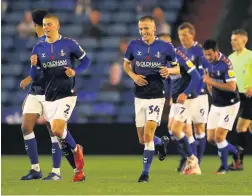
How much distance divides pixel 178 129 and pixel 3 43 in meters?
8.31

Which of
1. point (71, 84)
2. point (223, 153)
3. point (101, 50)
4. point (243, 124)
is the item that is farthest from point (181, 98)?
point (101, 50)

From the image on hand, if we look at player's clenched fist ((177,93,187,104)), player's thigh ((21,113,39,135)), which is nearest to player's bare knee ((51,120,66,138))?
player's thigh ((21,113,39,135))

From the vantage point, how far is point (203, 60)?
40.0ft

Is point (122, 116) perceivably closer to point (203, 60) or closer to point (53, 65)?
point (203, 60)

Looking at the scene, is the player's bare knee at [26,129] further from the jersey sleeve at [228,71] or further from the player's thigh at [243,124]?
the player's thigh at [243,124]

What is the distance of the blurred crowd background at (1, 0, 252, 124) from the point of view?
58.7 feet

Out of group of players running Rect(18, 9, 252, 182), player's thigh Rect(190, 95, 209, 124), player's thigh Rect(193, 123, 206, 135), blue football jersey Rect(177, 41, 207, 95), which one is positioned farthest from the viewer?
player's thigh Rect(193, 123, 206, 135)

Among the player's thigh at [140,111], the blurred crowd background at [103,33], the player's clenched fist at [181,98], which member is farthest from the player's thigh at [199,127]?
the blurred crowd background at [103,33]

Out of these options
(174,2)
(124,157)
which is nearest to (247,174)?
(124,157)

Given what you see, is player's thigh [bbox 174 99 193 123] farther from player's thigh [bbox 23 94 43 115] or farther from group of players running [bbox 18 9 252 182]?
player's thigh [bbox 23 94 43 115]

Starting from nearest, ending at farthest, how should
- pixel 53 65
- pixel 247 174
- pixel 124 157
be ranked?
1. pixel 53 65
2. pixel 247 174
3. pixel 124 157

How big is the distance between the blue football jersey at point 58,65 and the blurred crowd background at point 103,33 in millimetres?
7498

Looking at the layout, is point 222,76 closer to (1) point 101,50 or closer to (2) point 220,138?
(2) point 220,138

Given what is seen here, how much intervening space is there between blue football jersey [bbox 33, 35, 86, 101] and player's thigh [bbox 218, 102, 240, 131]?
2.77 metres
